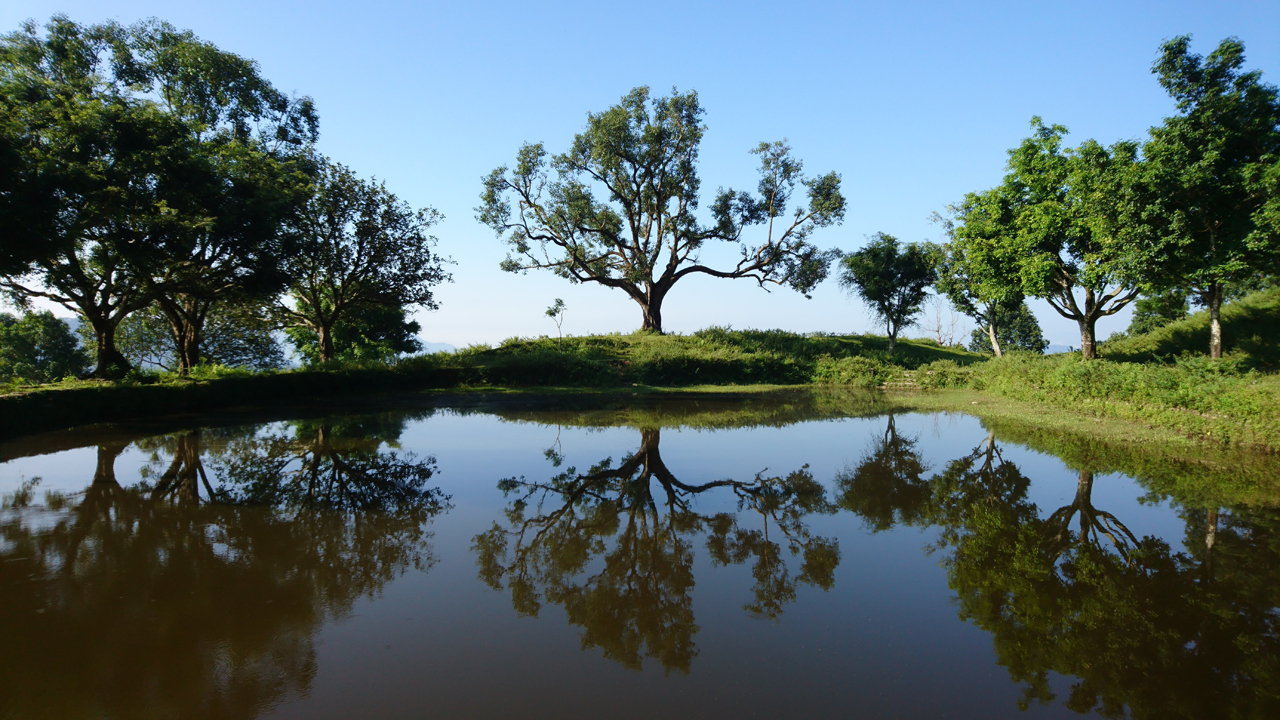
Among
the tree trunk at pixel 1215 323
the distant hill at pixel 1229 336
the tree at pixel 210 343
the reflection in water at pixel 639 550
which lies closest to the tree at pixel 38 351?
the tree at pixel 210 343

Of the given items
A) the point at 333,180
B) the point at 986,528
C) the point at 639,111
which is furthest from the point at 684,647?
the point at 639,111

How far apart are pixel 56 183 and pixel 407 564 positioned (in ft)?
50.0

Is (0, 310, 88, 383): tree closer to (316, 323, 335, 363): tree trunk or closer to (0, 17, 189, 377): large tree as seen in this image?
(316, 323, 335, 363): tree trunk

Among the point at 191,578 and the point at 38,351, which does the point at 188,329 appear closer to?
the point at 191,578

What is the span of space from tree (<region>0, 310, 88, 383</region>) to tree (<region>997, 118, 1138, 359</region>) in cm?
4848

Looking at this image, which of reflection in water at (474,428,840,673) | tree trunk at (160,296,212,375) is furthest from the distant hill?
tree trunk at (160,296,212,375)

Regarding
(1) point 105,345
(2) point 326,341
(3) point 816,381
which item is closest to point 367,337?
(2) point 326,341

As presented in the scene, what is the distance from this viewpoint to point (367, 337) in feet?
127

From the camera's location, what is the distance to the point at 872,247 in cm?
3491

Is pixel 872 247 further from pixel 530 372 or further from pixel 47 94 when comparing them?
pixel 47 94

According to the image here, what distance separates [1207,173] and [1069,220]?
5.02 m

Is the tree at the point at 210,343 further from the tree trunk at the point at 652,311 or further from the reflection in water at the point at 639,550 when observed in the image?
the reflection in water at the point at 639,550

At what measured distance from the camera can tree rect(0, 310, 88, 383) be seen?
1369 inches

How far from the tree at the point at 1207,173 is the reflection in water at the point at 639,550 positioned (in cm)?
1516
